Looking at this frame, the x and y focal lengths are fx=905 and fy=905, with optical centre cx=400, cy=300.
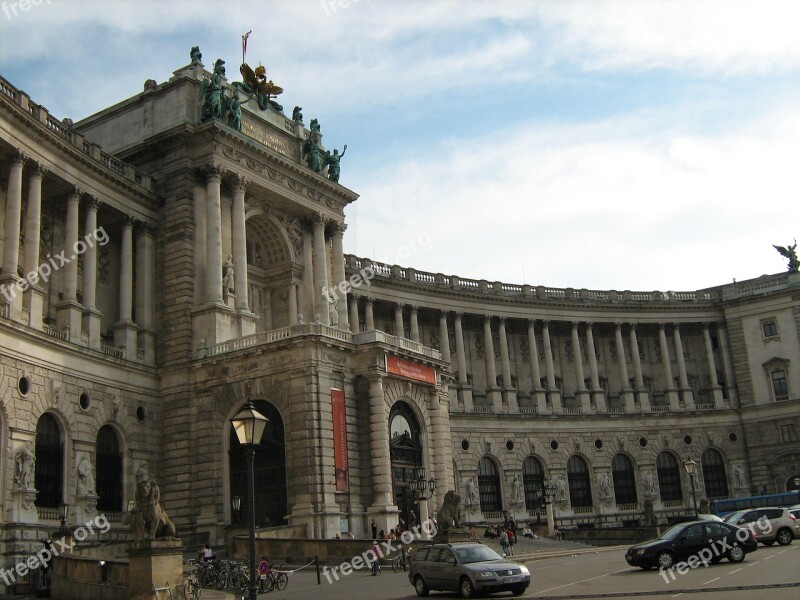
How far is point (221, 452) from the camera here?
46906 mm

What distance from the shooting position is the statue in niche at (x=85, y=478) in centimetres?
4250

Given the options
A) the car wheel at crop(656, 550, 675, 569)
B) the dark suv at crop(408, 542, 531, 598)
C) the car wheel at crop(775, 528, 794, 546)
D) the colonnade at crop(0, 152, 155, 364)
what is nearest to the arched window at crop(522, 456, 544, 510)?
the car wheel at crop(775, 528, 794, 546)

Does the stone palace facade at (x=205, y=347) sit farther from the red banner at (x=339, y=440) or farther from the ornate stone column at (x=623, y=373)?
the ornate stone column at (x=623, y=373)

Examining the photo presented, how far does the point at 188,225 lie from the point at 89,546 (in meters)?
20.0

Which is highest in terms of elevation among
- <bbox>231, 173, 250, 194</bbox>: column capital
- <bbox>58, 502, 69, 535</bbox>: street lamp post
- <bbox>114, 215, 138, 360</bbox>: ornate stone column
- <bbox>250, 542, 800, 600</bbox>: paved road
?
<bbox>231, 173, 250, 194</bbox>: column capital

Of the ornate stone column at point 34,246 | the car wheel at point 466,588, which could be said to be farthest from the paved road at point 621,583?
the ornate stone column at point 34,246

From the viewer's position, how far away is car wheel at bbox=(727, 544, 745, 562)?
30.6m

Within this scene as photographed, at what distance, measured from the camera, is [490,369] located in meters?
76.2

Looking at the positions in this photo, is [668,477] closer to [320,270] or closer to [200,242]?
[320,270]

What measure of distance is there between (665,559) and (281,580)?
1336 centimetres

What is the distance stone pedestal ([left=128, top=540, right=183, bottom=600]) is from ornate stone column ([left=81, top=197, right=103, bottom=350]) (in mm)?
22717

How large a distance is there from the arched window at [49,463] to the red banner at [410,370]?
16390mm

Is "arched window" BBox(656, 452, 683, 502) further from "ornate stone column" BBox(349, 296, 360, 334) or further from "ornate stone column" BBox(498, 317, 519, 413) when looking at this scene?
"ornate stone column" BBox(349, 296, 360, 334)

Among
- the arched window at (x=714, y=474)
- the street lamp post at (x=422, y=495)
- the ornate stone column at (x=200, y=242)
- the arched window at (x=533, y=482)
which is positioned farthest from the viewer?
the arched window at (x=714, y=474)
